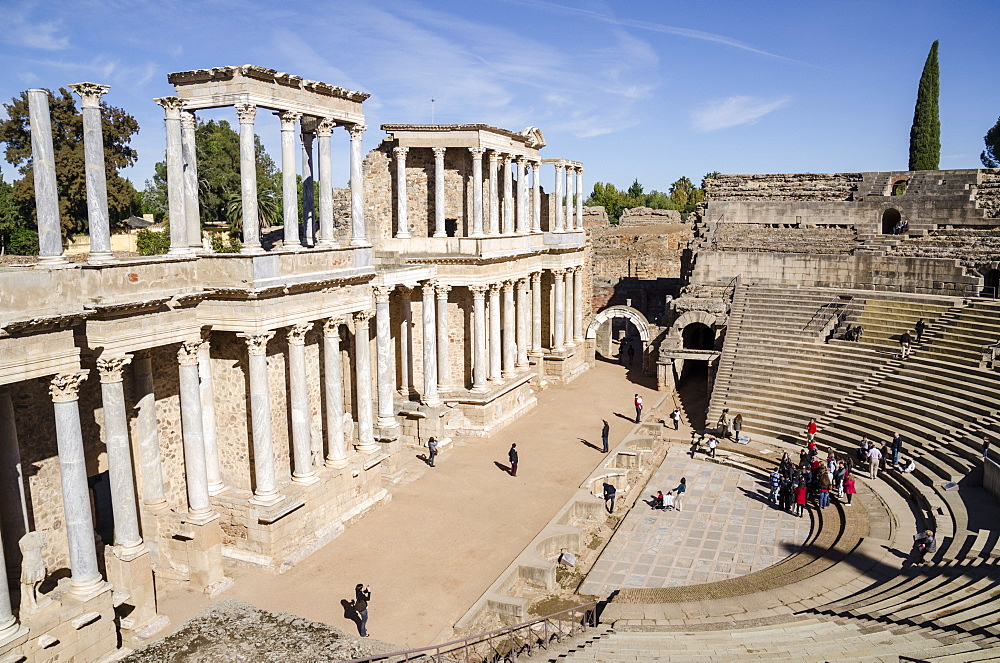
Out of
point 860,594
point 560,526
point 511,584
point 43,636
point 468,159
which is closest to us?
point 43,636

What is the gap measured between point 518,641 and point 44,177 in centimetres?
1193

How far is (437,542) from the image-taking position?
18859 millimetres

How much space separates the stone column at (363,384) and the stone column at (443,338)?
647 centimetres

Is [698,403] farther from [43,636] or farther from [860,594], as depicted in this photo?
[43,636]

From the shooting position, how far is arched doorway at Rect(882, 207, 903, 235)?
40644mm

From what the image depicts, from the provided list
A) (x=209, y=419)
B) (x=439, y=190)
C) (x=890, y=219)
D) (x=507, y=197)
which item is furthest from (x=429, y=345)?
(x=890, y=219)

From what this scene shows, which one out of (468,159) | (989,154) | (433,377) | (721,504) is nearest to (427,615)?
(721,504)

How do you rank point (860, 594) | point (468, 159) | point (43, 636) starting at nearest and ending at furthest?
1. point (43, 636)
2. point (860, 594)
3. point (468, 159)

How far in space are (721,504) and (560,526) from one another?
5.37m

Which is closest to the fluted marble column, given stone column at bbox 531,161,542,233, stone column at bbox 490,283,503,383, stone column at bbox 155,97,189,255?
stone column at bbox 155,97,189,255

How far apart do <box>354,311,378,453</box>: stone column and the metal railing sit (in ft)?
24.4

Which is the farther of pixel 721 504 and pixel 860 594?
pixel 721 504

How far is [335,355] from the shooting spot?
1961 centimetres

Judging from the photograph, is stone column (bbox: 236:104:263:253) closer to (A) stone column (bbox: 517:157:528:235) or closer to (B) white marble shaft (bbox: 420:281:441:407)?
(B) white marble shaft (bbox: 420:281:441:407)
